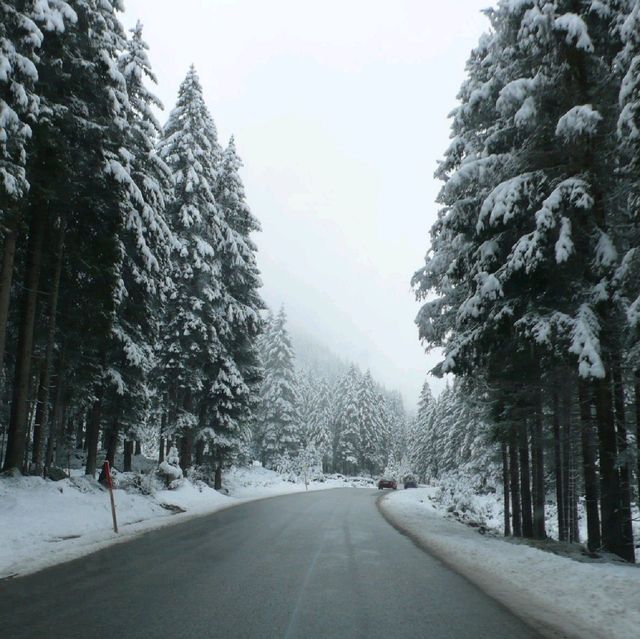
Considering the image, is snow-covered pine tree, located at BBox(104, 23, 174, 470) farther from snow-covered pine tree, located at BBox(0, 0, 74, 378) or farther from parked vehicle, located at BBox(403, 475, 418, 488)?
parked vehicle, located at BBox(403, 475, 418, 488)

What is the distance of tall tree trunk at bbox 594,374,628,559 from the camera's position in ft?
32.8

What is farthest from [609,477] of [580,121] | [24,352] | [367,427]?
[367,427]

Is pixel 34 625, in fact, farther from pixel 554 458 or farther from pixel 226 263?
pixel 226 263

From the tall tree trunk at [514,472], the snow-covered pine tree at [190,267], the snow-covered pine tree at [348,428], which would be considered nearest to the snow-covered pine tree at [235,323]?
the snow-covered pine tree at [190,267]

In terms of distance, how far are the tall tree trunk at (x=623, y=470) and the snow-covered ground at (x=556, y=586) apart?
165cm

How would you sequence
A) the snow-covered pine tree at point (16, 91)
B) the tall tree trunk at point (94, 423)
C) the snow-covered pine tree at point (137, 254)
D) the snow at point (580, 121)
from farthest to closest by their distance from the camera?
the tall tree trunk at point (94, 423) < the snow-covered pine tree at point (137, 254) < the snow-covered pine tree at point (16, 91) < the snow at point (580, 121)

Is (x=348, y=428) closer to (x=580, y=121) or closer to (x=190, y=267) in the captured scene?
(x=190, y=267)

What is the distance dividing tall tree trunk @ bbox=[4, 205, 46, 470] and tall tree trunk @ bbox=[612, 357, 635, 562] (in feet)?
43.7

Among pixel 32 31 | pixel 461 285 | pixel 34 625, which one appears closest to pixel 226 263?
pixel 461 285

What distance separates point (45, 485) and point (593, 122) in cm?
1428

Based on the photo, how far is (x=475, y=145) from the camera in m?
14.1

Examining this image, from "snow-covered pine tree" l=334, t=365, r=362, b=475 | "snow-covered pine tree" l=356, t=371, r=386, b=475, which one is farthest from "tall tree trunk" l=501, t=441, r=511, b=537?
"snow-covered pine tree" l=356, t=371, r=386, b=475

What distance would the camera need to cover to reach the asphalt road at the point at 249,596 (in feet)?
17.2

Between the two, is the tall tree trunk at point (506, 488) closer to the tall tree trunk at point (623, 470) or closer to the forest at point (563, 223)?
the forest at point (563, 223)
